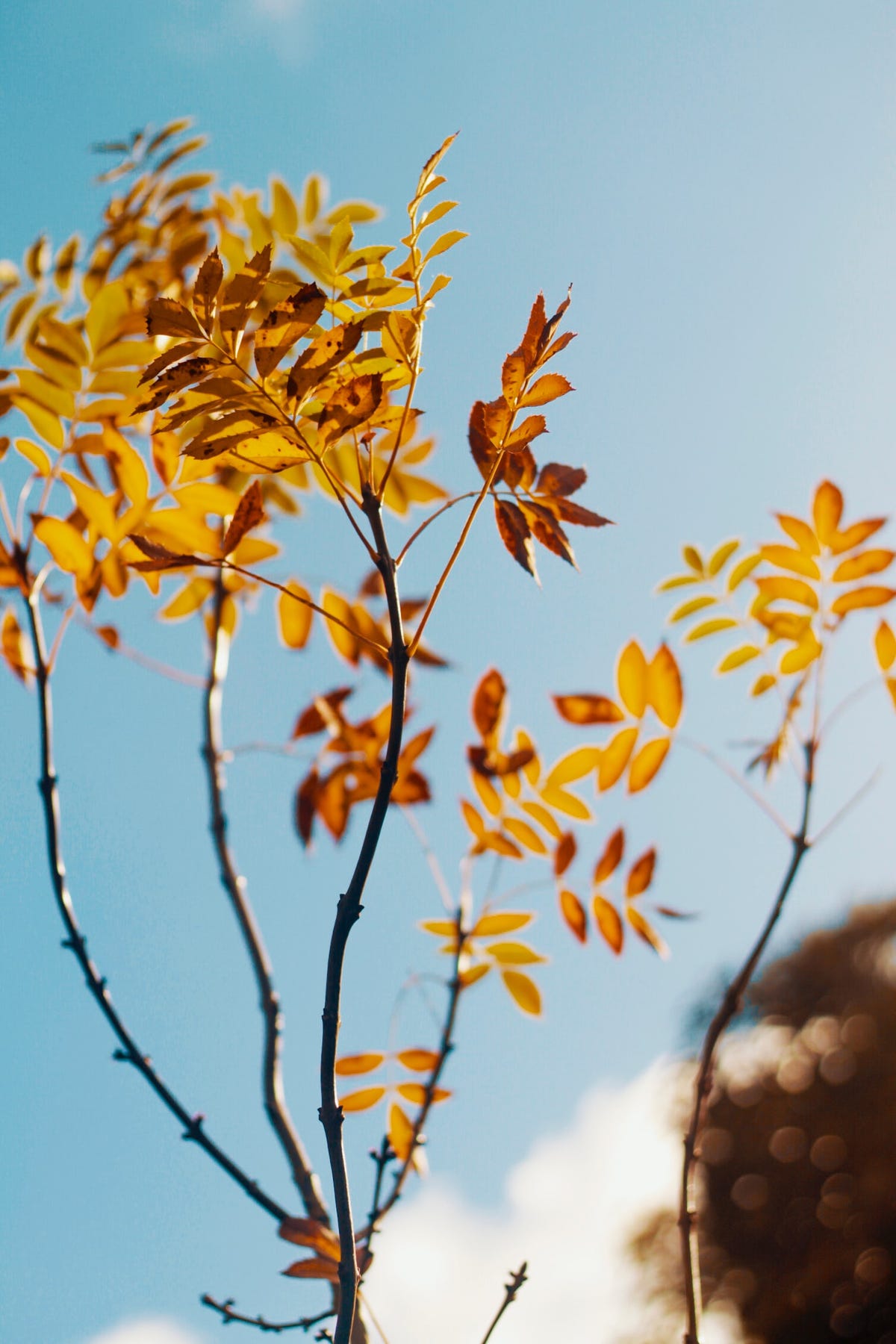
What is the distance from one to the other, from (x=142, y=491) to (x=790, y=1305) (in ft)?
30.8

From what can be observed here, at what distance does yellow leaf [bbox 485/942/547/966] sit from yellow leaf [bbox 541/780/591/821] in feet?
0.49

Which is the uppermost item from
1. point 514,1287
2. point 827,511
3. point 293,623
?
point 293,623

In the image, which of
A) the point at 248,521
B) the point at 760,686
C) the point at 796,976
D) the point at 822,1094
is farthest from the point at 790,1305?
the point at 248,521

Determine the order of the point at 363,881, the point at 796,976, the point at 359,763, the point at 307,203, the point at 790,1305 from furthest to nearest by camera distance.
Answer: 1. the point at 796,976
2. the point at 790,1305
3. the point at 307,203
4. the point at 359,763
5. the point at 363,881

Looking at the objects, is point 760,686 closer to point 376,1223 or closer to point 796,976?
point 376,1223

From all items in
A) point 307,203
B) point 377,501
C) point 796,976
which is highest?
point 796,976

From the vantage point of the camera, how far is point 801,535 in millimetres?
954

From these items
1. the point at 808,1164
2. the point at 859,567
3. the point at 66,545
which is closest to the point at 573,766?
the point at 859,567

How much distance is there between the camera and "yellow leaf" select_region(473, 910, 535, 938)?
906 mm

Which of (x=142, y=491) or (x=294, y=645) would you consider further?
(x=294, y=645)

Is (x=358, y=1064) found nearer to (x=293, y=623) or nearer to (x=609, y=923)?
(x=609, y=923)

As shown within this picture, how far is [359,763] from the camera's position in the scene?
37.9 inches

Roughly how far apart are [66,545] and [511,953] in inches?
22.9

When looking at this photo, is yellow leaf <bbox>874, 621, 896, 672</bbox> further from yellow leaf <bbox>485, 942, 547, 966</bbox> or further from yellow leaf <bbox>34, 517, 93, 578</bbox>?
yellow leaf <bbox>34, 517, 93, 578</bbox>
